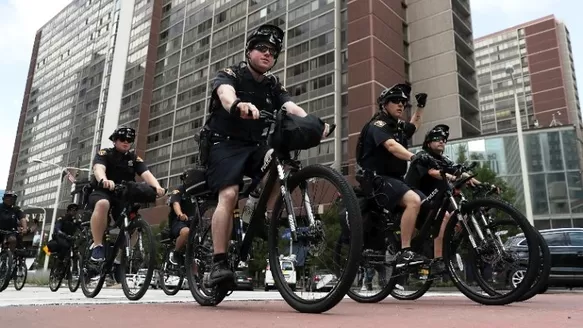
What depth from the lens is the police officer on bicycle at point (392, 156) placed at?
450cm

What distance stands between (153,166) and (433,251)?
61535 millimetres

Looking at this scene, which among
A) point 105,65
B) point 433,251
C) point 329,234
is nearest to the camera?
point 329,234

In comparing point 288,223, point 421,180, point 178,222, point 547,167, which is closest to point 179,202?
point 178,222

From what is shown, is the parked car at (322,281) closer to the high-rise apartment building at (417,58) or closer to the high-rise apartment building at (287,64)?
the high-rise apartment building at (287,64)

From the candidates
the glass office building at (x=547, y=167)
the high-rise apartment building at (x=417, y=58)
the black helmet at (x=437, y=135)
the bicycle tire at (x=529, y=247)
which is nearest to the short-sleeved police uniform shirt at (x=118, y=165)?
the black helmet at (x=437, y=135)

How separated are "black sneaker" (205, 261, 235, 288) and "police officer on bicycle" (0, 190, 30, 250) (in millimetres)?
6595

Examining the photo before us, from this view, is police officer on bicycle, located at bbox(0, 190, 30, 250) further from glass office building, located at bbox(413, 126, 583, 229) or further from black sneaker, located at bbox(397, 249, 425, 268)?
glass office building, located at bbox(413, 126, 583, 229)

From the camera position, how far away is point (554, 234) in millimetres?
10336

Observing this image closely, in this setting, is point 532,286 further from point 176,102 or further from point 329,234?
point 176,102

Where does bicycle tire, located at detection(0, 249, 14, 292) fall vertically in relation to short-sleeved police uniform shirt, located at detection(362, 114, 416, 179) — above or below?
below

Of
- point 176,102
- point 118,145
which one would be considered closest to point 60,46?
point 176,102

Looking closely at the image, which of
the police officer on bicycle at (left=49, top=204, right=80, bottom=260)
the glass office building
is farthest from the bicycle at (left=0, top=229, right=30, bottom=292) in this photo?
the glass office building

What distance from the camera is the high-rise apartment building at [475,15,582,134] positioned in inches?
3622

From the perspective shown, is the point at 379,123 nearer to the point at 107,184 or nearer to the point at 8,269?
the point at 107,184
